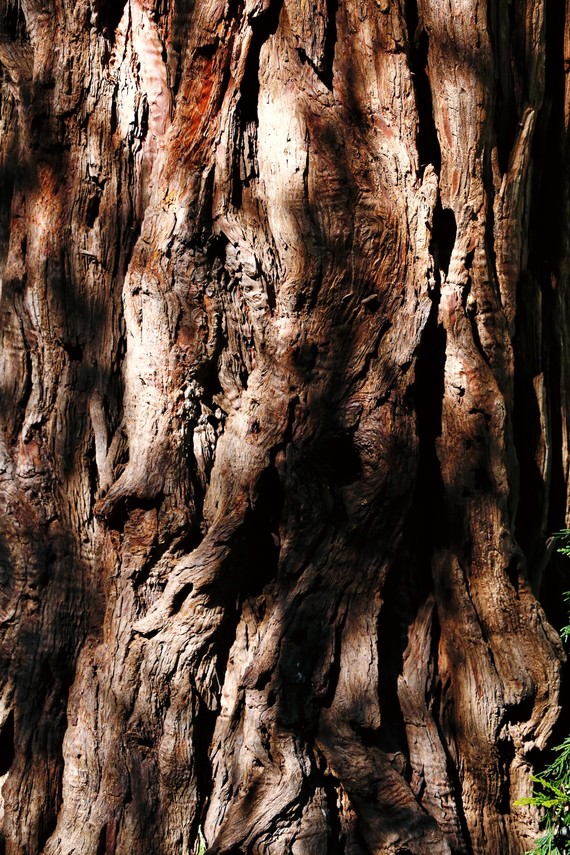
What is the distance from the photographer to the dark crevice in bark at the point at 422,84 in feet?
8.86

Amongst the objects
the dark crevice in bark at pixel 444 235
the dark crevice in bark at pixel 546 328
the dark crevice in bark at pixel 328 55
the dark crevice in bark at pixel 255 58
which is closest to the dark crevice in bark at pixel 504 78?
the dark crevice in bark at pixel 546 328

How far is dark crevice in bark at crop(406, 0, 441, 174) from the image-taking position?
2701mm

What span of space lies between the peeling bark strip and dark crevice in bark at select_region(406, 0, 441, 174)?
0.04 ft

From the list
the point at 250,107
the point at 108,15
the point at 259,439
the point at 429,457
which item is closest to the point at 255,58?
the point at 250,107

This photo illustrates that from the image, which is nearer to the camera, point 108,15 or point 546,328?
point 108,15

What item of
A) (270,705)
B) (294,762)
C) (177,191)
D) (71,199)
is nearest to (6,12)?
(71,199)

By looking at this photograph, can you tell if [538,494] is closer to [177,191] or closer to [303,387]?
[303,387]

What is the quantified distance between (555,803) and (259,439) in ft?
4.75

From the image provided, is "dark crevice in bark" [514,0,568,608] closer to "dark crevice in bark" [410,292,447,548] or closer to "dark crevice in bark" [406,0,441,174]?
"dark crevice in bark" [410,292,447,548]

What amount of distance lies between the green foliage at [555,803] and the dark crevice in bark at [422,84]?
1977mm

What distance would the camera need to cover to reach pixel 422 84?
2.73 m

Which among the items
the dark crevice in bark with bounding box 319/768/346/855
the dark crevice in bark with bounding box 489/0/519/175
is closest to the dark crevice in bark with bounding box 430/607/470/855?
the dark crevice in bark with bounding box 319/768/346/855

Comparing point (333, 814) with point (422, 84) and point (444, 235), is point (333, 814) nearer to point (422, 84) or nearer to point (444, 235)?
point (444, 235)

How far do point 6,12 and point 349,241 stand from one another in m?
1.40
